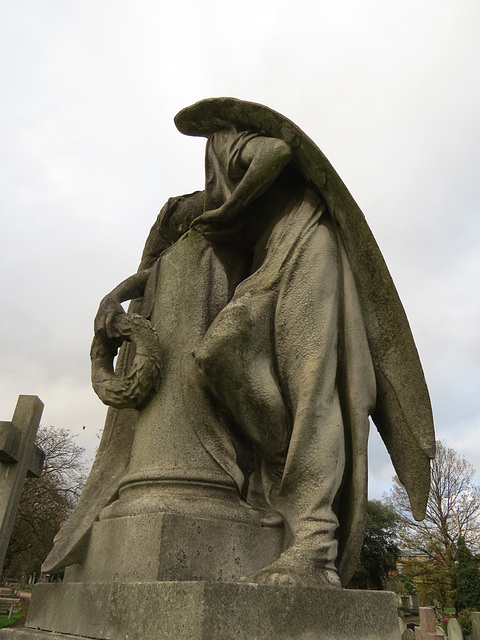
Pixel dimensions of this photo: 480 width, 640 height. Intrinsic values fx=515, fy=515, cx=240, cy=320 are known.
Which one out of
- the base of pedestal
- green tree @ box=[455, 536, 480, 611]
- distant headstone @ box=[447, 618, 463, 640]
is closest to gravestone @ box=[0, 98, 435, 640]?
the base of pedestal

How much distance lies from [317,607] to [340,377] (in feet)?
4.03

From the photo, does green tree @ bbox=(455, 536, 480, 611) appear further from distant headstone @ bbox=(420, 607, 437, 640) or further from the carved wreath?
the carved wreath

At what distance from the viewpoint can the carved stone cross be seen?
225 inches

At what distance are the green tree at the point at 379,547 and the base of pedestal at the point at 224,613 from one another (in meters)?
27.6

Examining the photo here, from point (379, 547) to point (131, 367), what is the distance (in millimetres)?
28779

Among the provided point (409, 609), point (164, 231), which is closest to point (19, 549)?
point (409, 609)

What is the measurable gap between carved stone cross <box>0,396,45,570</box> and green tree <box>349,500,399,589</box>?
979 inches

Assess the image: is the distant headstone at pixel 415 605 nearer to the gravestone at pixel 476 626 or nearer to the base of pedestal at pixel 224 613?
the gravestone at pixel 476 626

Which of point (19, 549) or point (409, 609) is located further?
point (409, 609)

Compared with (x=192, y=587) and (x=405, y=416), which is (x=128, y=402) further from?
(x=405, y=416)

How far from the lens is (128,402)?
9.70 ft

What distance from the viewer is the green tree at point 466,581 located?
21.7 m

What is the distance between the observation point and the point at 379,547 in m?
27.8

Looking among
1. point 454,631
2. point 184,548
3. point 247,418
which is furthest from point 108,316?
point 454,631
